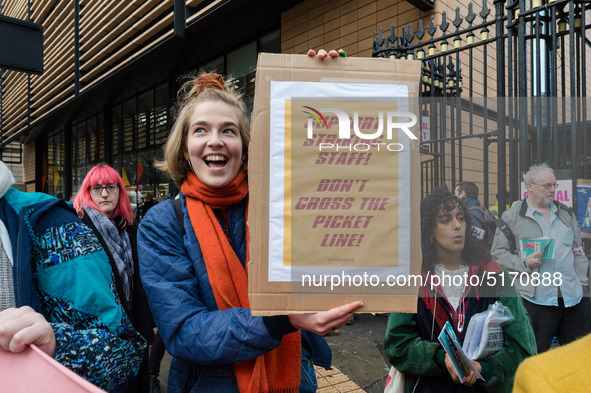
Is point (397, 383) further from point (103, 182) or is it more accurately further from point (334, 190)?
point (103, 182)

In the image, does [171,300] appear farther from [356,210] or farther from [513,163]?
[513,163]

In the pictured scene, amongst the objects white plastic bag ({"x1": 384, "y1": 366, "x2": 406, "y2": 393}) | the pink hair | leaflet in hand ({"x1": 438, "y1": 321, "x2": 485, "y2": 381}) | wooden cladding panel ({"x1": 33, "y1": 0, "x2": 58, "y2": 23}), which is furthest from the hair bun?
wooden cladding panel ({"x1": 33, "y1": 0, "x2": 58, "y2": 23})

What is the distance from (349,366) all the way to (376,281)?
3.27 metres

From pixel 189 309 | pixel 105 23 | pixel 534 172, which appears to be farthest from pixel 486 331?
pixel 105 23

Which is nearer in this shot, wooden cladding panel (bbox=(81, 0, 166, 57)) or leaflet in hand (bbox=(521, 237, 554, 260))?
leaflet in hand (bbox=(521, 237, 554, 260))

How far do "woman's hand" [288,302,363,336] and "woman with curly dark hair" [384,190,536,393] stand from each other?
30 cm

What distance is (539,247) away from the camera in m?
1.13

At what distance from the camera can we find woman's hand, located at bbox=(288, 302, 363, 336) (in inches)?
37.5

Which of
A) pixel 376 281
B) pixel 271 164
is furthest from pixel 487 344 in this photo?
pixel 271 164

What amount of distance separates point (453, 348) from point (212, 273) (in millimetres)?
1049

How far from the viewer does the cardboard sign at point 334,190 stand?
946 mm

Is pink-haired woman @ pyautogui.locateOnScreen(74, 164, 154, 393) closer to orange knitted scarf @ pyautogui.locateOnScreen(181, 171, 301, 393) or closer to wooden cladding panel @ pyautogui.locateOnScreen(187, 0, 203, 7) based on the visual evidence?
orange knitted scarf @ pyautogui.locateOnScreen(181, 171, 301, 393)

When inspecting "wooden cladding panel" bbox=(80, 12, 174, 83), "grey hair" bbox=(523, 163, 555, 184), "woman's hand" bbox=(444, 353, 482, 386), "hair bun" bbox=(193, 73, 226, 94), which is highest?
"wooden cladding panel" bbox=(80, 12, 174, 83)

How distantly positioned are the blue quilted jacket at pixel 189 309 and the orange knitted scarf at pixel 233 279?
0.04 metres
